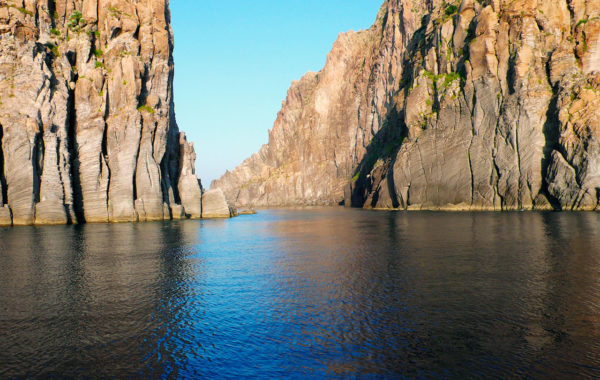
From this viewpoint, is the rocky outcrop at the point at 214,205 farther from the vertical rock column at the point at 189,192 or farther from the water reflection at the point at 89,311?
the water reflection at the point at 89,311

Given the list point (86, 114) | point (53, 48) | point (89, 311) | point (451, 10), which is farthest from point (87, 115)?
point (451, 10)

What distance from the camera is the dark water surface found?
11.6 meters

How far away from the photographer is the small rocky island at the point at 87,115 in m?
64.7

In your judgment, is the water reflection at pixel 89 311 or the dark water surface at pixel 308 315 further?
the water reflection at pixel 89 311

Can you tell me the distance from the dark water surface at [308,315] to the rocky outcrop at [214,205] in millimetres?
63104

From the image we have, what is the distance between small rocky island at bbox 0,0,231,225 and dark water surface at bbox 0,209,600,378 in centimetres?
4107

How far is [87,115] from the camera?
75688mm

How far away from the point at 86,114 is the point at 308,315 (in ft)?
248

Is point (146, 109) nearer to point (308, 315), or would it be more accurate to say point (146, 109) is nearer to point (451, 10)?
point (308, 315)

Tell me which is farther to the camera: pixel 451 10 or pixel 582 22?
pixel 451 10

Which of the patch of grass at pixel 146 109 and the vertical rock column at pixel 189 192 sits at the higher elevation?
the patch of grass at pixel 146 109

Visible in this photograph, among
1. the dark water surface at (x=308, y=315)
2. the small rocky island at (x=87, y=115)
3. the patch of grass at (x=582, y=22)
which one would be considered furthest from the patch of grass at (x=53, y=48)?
the patch of grass at (x=582, y=22)

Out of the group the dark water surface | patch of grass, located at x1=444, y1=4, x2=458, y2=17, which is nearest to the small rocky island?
the dark water surface

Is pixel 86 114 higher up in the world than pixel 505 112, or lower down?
lower down
